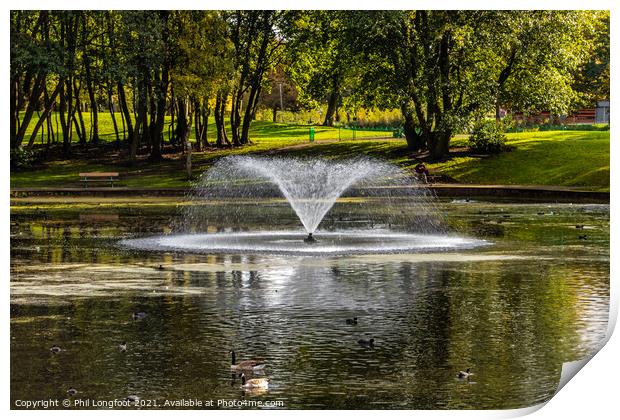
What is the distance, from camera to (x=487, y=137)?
2048 inches

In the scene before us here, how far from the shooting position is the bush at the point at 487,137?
5178 cm

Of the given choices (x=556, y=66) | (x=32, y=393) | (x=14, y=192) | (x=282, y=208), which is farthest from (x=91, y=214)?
(x=556, y=66)

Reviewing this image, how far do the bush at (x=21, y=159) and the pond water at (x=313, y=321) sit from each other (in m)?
27.7

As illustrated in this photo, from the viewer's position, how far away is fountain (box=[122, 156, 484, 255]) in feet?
77.8

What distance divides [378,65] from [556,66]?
8233mm

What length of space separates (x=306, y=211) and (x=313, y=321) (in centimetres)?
2079

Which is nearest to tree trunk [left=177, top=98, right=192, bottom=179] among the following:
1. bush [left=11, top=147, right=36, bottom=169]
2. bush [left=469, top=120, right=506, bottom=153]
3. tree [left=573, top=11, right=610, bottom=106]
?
bush [left=11, top=147, right=36, bottom=169]

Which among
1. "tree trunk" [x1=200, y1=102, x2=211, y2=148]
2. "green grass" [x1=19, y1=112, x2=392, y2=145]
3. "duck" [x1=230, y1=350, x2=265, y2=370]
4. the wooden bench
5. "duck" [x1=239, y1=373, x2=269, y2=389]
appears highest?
"tree trunk" [x1=200, y1=102, x2=211, y2=148]

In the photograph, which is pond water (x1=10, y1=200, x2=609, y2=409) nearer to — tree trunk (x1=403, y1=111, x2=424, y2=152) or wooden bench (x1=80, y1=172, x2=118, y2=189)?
wooden bench (x1=80, y1=172, x2=118, y2=189)

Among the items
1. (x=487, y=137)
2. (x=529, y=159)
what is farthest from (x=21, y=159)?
(x=529, y=159)

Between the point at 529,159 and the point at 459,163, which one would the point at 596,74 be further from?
the point at 459,163

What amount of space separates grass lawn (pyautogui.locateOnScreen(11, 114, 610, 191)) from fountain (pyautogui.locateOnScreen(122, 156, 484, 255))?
1490mm

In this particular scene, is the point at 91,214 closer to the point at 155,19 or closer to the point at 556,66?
the point at 155,19

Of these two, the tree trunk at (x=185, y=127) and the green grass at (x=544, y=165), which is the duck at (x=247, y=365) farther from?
the tree trunk at (x=185, y=127)
